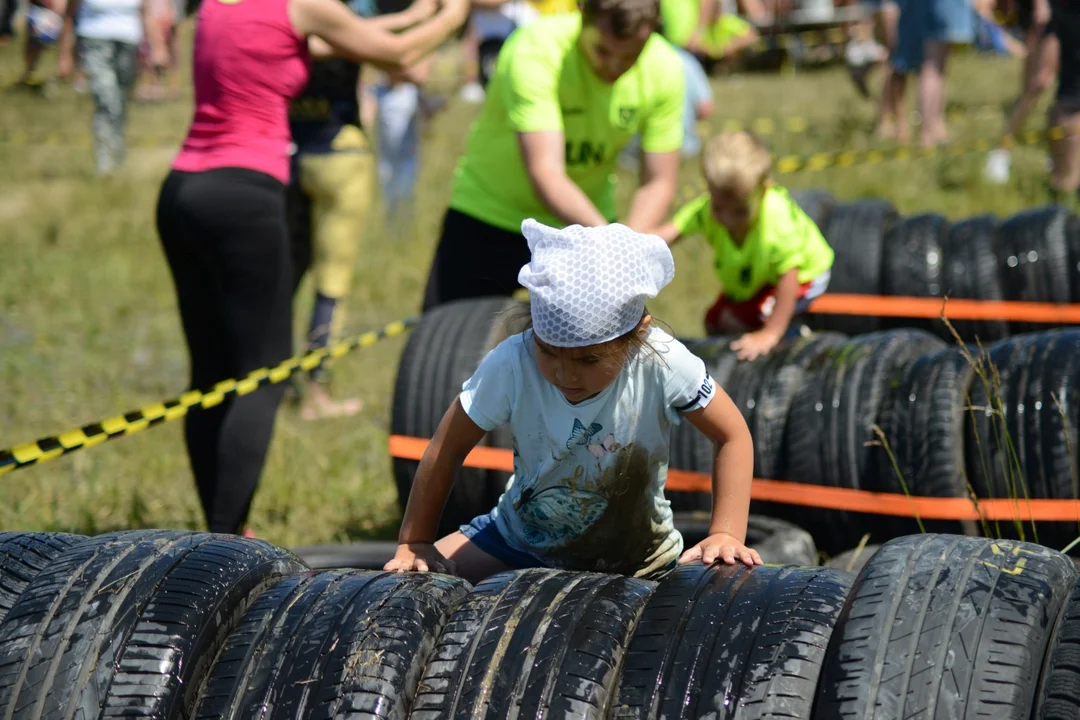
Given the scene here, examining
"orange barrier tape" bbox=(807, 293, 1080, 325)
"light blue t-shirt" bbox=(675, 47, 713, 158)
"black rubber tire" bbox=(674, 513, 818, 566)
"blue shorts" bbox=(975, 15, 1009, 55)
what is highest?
"blue shorts" bbox=(975, 15, 1009, 55)

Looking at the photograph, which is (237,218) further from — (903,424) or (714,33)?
(714,33)

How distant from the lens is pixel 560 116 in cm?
460

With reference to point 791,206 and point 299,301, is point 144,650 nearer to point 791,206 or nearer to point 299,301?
point 791,206

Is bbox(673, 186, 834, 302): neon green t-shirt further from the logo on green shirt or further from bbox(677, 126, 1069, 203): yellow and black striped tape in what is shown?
bbox(677, 126, 1069, 203): yellow and black striped tape

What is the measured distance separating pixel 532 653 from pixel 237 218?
2276mm

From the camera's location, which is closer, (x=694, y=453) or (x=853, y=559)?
(x=853, y=559)

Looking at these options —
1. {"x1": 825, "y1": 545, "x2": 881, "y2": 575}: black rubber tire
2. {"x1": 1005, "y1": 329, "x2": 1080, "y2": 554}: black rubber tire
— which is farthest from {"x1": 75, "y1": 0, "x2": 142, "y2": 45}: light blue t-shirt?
{"x1": 1005, "y1": 329, "x2": 1080, "y2": 554}: black rubber tire

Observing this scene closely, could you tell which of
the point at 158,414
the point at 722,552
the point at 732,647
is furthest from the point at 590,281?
the point at 158,414

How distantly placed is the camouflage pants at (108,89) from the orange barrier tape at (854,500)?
8254 mm

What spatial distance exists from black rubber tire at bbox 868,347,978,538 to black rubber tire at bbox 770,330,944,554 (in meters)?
0.05

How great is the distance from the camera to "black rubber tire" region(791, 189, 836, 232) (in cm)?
690

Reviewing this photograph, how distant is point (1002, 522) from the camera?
13.4 feet

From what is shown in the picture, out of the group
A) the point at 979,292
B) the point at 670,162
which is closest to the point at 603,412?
the point at 670,162

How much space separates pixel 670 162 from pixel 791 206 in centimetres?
53
